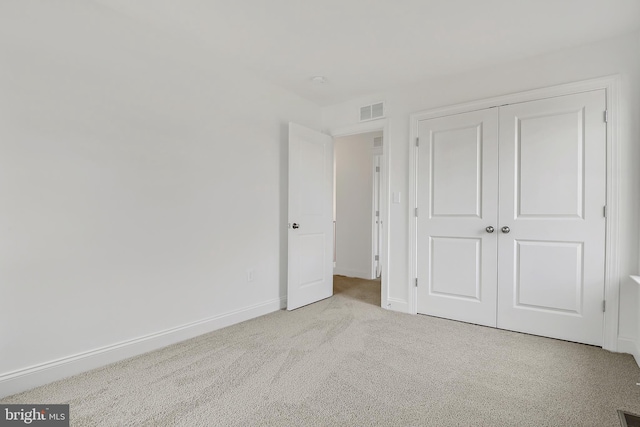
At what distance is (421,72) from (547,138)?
1241mm

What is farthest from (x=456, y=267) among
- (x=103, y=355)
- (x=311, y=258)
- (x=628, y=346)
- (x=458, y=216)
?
(x=103, y=355)

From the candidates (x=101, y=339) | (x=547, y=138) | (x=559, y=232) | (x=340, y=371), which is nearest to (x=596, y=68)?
(x=547, y=138)

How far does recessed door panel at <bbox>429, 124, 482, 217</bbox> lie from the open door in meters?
1.28

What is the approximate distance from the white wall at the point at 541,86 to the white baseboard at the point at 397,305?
0.4 inches

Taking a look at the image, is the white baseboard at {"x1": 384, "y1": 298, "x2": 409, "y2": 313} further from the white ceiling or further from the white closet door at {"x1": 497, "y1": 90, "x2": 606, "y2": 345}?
the white ceiling

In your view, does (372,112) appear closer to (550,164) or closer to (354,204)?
(550,164)

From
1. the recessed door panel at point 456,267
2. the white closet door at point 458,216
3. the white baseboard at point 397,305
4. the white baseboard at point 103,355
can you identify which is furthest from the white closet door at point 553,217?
the white baseboard at point 103,355

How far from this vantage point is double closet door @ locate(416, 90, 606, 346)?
2.51 metres

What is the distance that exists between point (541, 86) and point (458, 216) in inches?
50.7

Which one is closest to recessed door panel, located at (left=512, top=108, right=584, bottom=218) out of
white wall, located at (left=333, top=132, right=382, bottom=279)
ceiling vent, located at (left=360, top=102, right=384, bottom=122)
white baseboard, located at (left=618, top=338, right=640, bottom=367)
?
white baseboard, located at (left=618, top=338, right=640, bottom=367)

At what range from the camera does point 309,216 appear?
3.69 meters

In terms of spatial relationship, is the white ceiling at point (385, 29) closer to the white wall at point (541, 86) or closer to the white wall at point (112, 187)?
the white wall at point (541, 86)

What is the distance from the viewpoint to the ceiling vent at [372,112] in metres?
3.56

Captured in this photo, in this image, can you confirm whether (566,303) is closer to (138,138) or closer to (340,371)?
(340,371)
